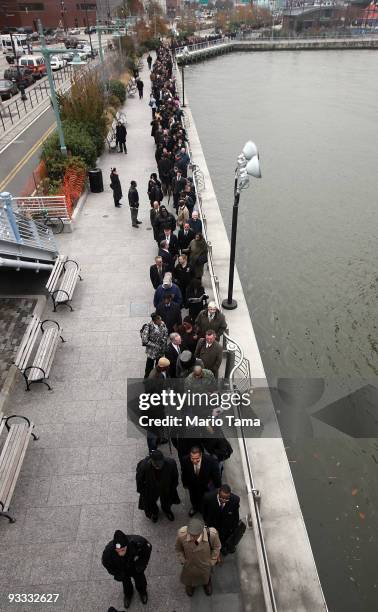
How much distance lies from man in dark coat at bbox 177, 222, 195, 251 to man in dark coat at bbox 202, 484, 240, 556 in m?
6.25

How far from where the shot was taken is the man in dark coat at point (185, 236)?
9791 mm

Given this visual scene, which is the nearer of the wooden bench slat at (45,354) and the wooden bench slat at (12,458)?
the wooden bench slat at (12,458)

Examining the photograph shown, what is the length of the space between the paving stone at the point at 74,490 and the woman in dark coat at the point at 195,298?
145 inches

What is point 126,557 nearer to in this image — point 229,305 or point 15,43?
point 229,305

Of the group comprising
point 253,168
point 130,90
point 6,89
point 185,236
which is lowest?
point 185,236

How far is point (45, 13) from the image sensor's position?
76.4 meters

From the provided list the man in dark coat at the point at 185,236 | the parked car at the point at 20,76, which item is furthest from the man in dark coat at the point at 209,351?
the parked car at the point at 20,76

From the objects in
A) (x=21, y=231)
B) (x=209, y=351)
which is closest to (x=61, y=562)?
(x=209, y=351)

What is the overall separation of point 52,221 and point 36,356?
6454 millimetres

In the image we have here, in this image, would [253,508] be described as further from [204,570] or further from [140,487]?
[140,487]

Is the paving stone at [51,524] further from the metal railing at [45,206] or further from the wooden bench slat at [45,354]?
the metal railing at [45,206]

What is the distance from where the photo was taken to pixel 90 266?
11156 mm

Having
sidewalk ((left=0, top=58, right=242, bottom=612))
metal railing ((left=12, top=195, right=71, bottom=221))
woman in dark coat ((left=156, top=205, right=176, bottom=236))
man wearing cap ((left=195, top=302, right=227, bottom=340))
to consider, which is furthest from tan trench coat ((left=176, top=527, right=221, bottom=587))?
metal railing ((left=12, top=195, right=71, bottom=221))

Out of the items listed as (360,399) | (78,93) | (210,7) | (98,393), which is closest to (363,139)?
(78,93)
